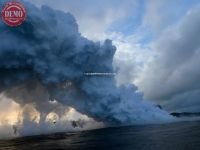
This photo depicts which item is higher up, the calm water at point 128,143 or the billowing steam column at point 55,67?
the billowing steam column at point 55,67

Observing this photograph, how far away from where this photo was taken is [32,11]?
493 ft

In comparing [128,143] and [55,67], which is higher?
[55,67]

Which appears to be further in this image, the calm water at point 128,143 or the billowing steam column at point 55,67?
the billowing steam column at point 55,67

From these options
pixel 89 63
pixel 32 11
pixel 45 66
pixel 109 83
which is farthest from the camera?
pixel 109 83

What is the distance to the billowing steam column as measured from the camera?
5994 inches

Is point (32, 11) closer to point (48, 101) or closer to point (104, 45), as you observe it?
point (104, 45)

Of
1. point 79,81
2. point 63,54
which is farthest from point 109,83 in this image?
point 63,54

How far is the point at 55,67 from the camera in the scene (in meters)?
170

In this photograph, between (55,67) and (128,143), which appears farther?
(55,67)

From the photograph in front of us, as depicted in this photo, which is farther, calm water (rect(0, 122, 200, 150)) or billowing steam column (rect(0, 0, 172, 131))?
billowing steam column (rect(0, 0, 172, 131))

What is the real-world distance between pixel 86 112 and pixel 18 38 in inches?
2227

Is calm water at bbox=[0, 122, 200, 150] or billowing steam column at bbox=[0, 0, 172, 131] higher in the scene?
billowing steam column at bbox=[0, 0, 172, 131]

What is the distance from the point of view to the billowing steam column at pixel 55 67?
152250 mm

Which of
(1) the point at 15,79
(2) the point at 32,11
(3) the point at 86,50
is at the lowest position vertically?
(1) the point at 15,79
